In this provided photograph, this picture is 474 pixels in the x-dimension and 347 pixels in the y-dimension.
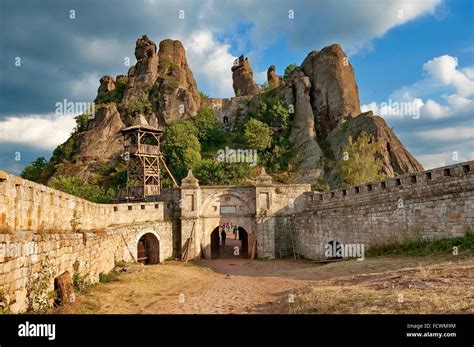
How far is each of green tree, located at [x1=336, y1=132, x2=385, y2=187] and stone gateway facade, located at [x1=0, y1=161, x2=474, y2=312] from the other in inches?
499

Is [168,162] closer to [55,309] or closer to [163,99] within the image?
[163,99]

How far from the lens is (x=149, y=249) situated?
22969mm

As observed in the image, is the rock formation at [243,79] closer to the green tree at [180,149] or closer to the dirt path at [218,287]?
the green tree at [180,149]

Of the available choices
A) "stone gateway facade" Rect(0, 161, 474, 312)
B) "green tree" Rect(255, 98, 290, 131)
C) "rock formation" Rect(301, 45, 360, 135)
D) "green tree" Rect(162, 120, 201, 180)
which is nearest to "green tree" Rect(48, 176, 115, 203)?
"green tree" Rect(162, 120, 201, 180)

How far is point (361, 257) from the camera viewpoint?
16.9m

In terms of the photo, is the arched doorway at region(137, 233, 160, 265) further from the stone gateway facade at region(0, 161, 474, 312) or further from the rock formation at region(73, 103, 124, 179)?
the rock formation at region(73, 103, 124, 179)

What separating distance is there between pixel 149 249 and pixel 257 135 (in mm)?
28534

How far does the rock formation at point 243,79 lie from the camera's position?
216 feet

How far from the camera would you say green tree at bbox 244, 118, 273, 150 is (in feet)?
157

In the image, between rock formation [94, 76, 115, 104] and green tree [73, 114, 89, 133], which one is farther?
rock formation [94, 76, 115, 104]

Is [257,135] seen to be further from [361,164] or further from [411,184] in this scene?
[411,184]

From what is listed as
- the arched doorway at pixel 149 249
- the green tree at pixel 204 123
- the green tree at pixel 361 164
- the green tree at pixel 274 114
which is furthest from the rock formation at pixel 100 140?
the green tree at pixel 361 164

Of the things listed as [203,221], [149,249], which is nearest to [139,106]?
[203,221]
